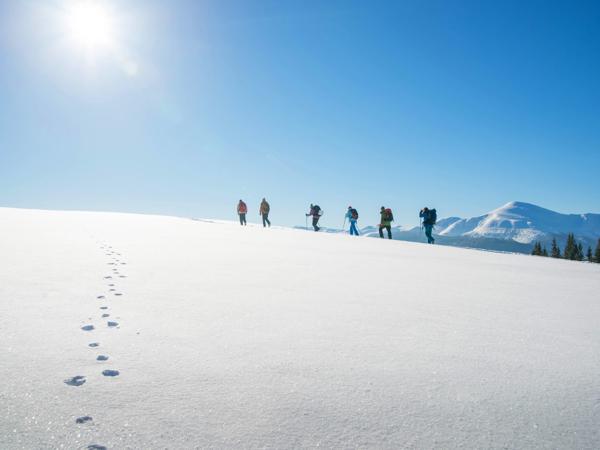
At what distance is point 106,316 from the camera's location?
10.6 feet

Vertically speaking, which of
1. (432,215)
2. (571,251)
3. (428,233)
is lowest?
(571,251)

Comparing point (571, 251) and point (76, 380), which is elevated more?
point (76, 380)

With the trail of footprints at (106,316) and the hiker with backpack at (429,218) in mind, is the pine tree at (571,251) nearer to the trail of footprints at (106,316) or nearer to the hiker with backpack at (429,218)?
the hiker with backpack at (429,218)

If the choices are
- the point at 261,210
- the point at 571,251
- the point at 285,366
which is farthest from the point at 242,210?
the point at 571,251

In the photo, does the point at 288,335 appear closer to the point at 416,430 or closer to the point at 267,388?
the point at 267,388

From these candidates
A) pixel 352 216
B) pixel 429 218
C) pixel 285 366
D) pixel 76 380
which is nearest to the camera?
pixel 76 380

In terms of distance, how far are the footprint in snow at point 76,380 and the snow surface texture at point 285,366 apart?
0.03 metres

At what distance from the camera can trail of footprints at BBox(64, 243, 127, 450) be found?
168cm

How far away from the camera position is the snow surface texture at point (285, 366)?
1713 mm

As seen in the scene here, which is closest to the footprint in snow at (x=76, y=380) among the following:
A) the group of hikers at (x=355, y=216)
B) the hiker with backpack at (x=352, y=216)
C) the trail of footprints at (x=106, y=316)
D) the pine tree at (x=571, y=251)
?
the trail of footprints at (x=106, y=316)

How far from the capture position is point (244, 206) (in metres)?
26.8

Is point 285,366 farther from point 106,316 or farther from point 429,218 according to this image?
point 429,218

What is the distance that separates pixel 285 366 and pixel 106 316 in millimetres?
1920

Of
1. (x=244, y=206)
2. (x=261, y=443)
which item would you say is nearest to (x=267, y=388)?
(x=261, y=443)
